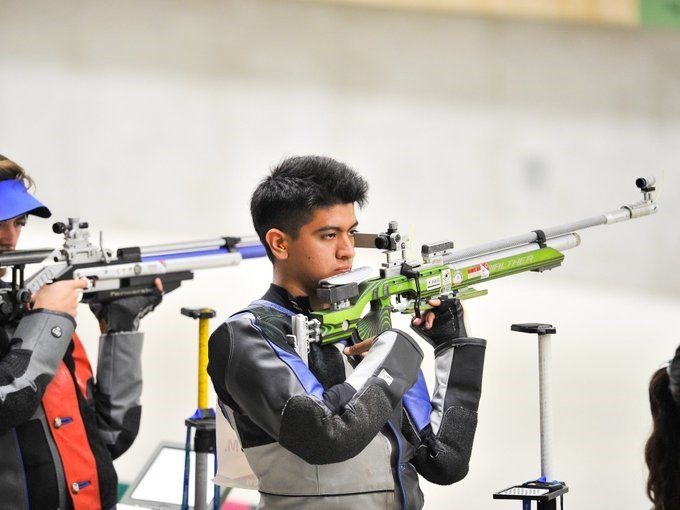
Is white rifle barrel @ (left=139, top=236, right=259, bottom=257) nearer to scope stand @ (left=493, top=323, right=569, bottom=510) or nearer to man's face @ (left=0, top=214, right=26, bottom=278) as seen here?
man's face @ (left=0, top=214, right=26, bottom=278)

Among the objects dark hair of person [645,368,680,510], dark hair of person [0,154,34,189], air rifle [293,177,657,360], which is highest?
dark hair of person [0,154,34,189]

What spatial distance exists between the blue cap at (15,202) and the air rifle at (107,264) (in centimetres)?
9

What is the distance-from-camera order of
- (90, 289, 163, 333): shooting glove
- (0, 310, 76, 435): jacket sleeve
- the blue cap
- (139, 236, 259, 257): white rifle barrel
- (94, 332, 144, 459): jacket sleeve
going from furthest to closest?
(139, 236, 259, 257): white rifle barrel, (90, 289, 163, 333): shooting glove, (94, 332, 144, 459): jacket sleeve, the blue cap, (0, 310, 76, 435): jacket sleeve

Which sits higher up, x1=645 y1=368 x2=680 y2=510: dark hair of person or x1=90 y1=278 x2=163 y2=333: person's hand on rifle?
x1=90 y1=278 x2=163 y2=333: person's hand on rifle

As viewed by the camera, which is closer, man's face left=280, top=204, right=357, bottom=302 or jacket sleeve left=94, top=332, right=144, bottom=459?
man's face left=280, top=204, right=357, bottom=302

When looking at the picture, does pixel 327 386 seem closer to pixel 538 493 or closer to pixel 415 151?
pixel 538 493

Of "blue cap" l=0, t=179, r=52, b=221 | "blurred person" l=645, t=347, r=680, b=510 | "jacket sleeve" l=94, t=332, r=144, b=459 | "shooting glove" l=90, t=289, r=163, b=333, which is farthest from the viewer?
"shooting glove" l=90, t=289, r=163, b=333

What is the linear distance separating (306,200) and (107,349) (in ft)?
2.85

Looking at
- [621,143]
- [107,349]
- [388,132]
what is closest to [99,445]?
[107,349]

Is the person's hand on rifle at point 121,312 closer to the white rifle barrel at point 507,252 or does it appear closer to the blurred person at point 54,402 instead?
the blurred person at point 54,402

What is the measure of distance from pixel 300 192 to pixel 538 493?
710 millimetres

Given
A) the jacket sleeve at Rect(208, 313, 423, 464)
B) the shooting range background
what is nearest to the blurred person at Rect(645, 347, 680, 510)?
the jacket sleeve at Rect(208, 313, 423, 464)

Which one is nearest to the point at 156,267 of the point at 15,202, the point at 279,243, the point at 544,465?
the point at 15,202

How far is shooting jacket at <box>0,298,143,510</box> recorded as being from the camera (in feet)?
7.18
